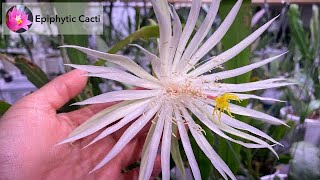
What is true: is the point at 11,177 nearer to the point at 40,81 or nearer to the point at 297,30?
the point at 40,81

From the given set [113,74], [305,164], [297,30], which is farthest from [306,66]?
[113,74]

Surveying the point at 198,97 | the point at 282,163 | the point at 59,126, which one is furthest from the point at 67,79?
the point at 282,163

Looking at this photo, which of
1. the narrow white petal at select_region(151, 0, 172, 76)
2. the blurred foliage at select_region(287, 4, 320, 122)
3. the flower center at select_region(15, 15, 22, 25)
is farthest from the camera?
the blurred foliage at select_region(287, 4, 320, 122)

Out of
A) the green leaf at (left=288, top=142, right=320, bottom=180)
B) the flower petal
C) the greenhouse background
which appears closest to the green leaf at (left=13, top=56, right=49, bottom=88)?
the greenhouse background

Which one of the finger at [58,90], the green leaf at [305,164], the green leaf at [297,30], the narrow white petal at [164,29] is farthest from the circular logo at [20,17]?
the green leaf at [297,30]

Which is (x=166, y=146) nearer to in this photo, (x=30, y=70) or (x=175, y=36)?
(x=175, y=36)

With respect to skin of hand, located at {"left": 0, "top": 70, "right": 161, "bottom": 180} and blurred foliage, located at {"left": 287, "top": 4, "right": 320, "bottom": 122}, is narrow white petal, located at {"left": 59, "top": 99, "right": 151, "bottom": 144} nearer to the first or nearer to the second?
skin of hand, located at {"left": 0, "top": 70, "right": 161, "bottom": 180}
